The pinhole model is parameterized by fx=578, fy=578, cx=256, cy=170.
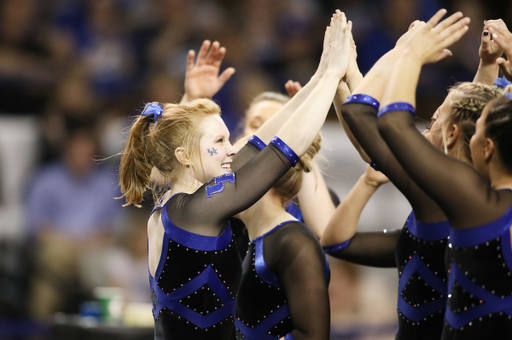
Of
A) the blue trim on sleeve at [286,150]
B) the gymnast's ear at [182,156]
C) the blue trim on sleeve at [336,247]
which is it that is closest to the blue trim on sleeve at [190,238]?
the gymnast's ear at [182,156]

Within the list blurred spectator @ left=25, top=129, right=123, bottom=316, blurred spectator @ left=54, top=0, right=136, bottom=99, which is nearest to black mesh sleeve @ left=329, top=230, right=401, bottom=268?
blurred spectator @ left=25, top=129, right=123, bottom=316

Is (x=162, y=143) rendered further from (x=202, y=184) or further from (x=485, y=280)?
(x=485, y=280)

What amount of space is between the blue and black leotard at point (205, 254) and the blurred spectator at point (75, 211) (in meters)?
2.76

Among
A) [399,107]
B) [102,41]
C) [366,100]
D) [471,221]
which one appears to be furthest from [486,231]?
[102,41]

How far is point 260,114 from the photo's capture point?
106 inches

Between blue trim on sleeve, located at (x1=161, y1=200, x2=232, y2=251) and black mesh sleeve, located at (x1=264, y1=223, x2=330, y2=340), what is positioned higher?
blue trim on sleeve, located at (x1=161, y1=200, x2=232, y2=251)

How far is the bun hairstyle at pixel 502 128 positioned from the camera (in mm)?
1399

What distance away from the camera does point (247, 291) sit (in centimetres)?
191

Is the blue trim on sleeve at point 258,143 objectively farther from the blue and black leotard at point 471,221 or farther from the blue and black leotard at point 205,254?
the blue and black leotard at point 471,221

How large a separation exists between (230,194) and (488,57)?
1031mm

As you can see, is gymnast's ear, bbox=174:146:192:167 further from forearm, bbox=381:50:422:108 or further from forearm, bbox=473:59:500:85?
forearm, bbox=473:59:500:85

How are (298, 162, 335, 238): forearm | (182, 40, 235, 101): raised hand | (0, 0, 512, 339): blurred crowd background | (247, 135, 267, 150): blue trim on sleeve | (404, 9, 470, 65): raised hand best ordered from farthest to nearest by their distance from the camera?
1. (0, 0, 512, 339): blurred crowd background
2. (182, 40, 235, 101): raised hand
3. (298, 162, 335, 238): forearm
4. (247, 135, 267, 150): blue trim on sleeve
5. (404, 9, 470, 65): raised hand

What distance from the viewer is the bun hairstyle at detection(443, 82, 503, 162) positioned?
1.63 m

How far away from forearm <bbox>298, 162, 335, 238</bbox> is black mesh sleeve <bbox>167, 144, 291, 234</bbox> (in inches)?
31.7
